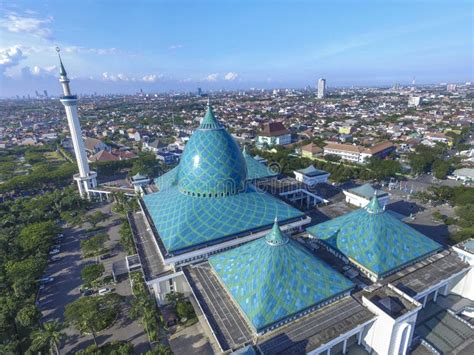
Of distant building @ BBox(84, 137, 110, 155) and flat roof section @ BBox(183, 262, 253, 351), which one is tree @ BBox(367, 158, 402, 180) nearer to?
flat roof section @ BBox(183, 262, 253, 351)

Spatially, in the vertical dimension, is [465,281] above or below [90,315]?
below

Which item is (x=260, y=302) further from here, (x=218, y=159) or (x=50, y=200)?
(x=50, y=200)

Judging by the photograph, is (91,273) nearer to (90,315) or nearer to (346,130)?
(90,315)

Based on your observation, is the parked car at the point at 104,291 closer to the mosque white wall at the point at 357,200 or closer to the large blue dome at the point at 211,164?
the large blue dome at the point at 211,164

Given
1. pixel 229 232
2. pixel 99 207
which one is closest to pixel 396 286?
pixel 229 232

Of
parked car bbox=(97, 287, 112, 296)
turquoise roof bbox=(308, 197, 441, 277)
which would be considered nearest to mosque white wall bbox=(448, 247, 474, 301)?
turquoise roof bbox=(308, 197, 441, 277)

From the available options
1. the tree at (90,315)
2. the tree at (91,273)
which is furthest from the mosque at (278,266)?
the tree at (91,273)

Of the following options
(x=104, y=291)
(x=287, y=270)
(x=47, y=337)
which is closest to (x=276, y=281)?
(x=287, y=270)
